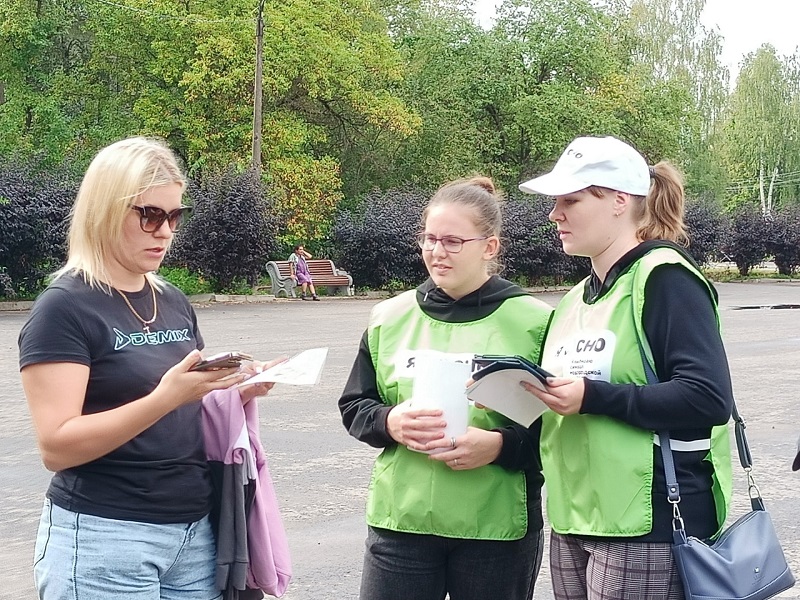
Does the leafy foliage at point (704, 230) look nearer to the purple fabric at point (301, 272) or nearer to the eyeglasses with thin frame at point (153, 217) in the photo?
the purple fabric at point (301, 272)

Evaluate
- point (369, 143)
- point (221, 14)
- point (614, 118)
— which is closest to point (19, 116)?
point (221, 14)

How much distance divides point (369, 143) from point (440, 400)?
33.4 meters

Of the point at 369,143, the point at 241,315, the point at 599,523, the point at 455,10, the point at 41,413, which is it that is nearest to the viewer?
the point at 41,413

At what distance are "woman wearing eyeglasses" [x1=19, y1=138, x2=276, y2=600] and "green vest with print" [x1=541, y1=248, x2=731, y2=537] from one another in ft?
3.01

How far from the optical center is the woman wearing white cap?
7.79ft

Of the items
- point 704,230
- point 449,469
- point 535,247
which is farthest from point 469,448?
point 704,230

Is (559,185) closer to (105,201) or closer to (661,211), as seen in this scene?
(661,211)

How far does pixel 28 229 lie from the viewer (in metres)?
19.8

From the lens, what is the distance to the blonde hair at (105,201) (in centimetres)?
237

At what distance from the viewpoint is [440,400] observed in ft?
8.54

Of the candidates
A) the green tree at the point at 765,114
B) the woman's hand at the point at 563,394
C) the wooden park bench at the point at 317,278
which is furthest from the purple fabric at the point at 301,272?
the green tree at the point at 765,114

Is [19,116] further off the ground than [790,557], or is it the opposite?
[19,116]

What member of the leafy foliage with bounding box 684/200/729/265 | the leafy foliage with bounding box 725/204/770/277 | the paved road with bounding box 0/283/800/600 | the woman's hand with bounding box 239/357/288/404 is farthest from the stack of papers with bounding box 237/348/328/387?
the leafy foliage with bounding box 725/204/770/277

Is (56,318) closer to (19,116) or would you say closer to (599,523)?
(599,523)
